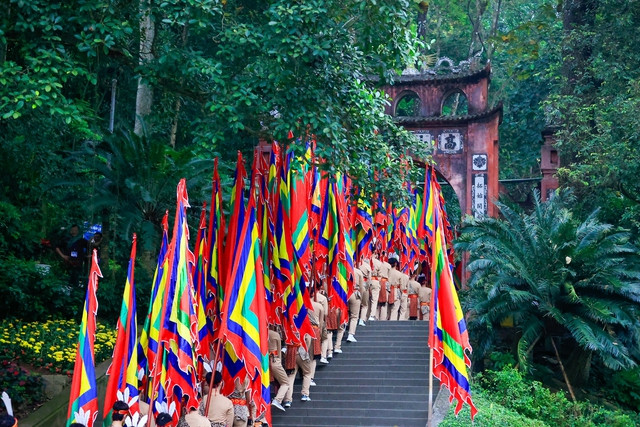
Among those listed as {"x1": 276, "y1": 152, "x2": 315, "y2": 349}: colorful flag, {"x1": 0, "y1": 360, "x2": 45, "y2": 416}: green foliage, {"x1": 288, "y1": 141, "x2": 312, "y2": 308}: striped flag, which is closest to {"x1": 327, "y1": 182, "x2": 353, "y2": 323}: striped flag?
{"x1": 288, "y1": 141, "x2": 312, "y2": 308}: striped flag

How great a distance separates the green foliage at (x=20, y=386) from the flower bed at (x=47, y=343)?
0.50 metres

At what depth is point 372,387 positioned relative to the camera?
15.5 meters

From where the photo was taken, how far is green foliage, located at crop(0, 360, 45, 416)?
514 inches

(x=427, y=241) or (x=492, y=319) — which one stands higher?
(x=427, y=241)

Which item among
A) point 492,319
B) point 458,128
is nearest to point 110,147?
point 492,319

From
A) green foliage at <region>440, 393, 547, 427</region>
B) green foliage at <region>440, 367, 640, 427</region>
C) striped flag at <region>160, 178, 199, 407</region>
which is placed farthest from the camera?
green foliage at <region>440, 367, 640, 427</region>

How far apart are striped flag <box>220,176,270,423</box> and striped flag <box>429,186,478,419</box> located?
8.02 ft

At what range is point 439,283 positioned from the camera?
13062mm

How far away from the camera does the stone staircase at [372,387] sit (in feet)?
47.5

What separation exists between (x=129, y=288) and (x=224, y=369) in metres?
1.97

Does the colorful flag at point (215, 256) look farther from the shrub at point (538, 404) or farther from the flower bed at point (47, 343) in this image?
the shrub at point (538, 404)

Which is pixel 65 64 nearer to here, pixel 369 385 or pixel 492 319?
pixel 369 385

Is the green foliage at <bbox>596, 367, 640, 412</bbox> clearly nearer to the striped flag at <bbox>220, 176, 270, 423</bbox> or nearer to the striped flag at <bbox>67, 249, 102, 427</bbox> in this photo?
the striped flag at <bbox>220, 176, 270, 423</bbox>

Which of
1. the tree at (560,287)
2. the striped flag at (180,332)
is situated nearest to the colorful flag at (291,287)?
the striped flag at (180,332)
